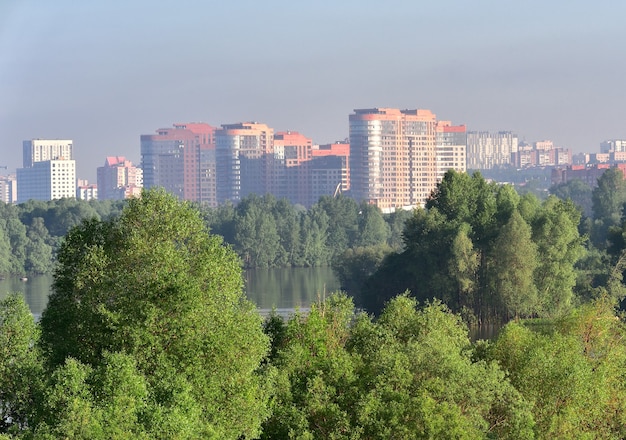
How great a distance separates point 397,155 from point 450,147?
20.0 feet

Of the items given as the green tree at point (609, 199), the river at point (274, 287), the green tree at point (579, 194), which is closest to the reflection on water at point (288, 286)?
the river at point (274, 287)

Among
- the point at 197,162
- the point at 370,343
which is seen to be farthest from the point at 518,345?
the point at 197,162

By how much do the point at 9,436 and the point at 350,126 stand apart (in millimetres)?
134394

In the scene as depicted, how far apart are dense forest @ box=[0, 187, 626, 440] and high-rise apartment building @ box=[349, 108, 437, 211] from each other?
401 ft

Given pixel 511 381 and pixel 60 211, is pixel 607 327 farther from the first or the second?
pixel 60 211

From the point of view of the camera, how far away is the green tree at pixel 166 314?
16828 millimetres

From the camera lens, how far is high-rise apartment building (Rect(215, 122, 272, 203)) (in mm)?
157875

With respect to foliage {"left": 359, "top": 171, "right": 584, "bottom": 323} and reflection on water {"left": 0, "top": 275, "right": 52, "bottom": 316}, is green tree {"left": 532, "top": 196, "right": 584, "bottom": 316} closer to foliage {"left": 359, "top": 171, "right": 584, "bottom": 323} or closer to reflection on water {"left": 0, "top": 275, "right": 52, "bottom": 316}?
foliage {"left": 359, "top": 171, "right": 584, "bottom": 323}

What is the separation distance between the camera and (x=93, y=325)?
17.4m

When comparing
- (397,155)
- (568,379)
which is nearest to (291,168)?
(397,155)

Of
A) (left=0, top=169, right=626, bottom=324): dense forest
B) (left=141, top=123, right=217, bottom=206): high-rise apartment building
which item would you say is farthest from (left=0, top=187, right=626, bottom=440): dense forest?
(left=141, top=123, right=217, bottom=206): high-rise apartment building

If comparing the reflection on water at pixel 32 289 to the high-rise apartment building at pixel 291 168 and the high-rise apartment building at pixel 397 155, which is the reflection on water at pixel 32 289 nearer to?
the high-rise apartment building at pixel 397 155

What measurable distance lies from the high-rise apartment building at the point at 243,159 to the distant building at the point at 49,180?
2813 cm

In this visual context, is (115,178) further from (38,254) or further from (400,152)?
(38,254)
